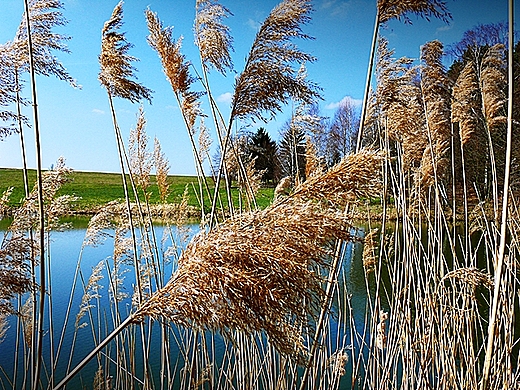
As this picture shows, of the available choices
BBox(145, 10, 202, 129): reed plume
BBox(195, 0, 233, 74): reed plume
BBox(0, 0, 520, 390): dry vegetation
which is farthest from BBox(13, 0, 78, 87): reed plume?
BBox(195, 0, 233, 74): reed plume

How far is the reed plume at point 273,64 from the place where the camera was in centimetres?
175

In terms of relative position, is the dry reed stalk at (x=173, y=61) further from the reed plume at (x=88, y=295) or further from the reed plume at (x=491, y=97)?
the reed plume at (x=491, y=97)

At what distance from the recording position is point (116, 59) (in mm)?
1990

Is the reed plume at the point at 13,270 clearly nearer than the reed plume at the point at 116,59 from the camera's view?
Yes

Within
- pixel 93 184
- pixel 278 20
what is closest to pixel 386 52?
pixel 278 20

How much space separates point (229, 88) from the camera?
6.08 feet

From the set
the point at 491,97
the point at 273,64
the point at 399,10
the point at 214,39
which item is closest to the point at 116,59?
the point at 214,39

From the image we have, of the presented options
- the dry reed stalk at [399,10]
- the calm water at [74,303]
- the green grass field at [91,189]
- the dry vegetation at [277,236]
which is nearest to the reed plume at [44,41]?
the dry vegetation at [277,236]

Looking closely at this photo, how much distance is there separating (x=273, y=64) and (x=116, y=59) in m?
0.69

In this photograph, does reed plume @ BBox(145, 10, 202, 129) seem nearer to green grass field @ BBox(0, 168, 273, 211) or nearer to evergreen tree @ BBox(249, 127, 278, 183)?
evergreen tree @ BBox(249, 127, 278, 183)

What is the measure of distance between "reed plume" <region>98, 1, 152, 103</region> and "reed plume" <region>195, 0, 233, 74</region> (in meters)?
0.31

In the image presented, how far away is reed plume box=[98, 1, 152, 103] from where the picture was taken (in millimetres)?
1992

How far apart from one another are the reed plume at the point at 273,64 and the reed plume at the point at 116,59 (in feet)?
1.79

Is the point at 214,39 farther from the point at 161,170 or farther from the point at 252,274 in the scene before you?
the point at 252,274
